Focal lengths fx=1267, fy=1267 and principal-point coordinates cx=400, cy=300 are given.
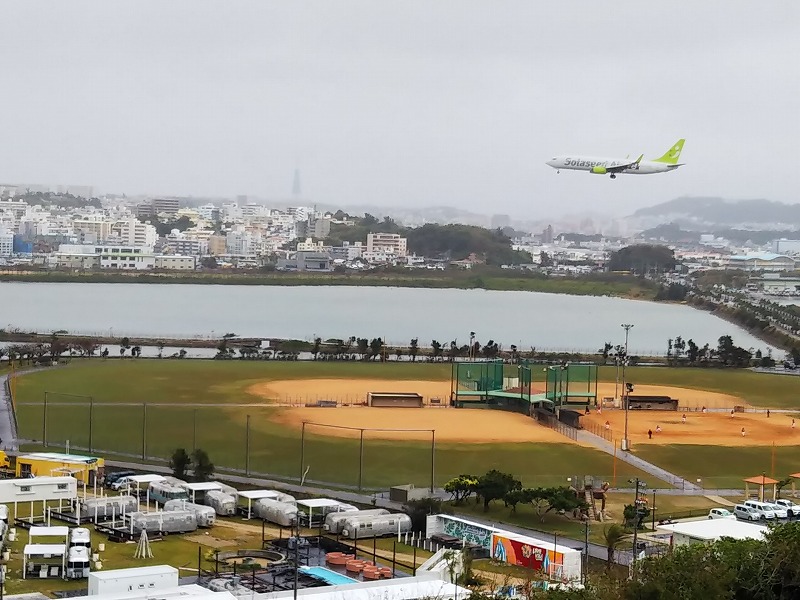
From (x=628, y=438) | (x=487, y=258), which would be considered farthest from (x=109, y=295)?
(x=628, y=438)

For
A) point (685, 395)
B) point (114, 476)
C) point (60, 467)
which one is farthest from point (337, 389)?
point (60, 467)

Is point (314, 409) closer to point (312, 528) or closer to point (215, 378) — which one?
point (215, 378)

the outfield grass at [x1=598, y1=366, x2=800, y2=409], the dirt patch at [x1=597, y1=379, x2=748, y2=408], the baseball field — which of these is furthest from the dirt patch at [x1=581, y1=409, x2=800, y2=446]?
the outfield grass at [x1=598, y1=366, x2=800, y2=409]

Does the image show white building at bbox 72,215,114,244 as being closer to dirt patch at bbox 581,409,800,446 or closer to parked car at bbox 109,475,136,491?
dirt patch at bbox 581,409,800,446

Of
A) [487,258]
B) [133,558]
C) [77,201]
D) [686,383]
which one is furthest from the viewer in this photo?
[77,201]

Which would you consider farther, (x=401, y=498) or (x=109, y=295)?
(x=109, y=295)

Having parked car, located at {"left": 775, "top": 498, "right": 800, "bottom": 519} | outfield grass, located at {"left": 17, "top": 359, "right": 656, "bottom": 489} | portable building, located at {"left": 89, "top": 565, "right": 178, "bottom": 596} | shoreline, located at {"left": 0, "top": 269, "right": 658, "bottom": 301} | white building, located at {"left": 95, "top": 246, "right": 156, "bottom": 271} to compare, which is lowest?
outfield grass, located at {"left": 17, "top": 359, "right": 656, "bottom": 489}

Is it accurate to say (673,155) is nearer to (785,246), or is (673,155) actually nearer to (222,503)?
(222,503)
